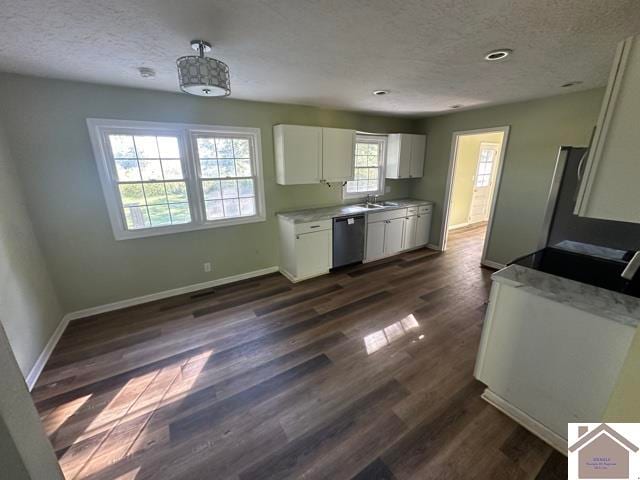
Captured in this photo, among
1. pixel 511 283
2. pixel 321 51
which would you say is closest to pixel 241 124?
pixel 321 51

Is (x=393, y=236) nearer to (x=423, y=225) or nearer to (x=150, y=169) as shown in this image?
(x=423, y=225)

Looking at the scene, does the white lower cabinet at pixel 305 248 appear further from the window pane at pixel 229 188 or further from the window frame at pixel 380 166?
the window frame at pixel 380 166

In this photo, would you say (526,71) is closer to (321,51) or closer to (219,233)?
(321,51)

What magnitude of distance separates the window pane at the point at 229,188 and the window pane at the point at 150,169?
73cm

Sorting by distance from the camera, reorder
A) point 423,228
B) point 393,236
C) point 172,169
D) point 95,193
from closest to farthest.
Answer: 1. point 95,193
2. point 172,169
3. point 393,236
4. point 423,228

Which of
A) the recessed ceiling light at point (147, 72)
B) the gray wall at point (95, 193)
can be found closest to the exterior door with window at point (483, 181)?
the gray wall at point (95, 193)

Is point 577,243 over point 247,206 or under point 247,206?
under

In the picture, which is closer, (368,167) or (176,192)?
(176,192)

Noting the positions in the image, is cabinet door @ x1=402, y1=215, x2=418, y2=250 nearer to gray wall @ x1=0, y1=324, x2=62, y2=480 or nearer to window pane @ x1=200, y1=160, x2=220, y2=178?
window pane @ x1=200, y1=160, x2=220, y2=178

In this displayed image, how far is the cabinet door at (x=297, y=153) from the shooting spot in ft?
11.3

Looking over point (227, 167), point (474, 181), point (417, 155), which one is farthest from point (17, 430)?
point (474, 181)

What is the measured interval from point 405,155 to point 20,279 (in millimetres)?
5181

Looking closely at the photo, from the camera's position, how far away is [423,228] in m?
4.93

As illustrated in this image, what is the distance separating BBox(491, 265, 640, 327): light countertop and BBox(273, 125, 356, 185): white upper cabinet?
2724mm
